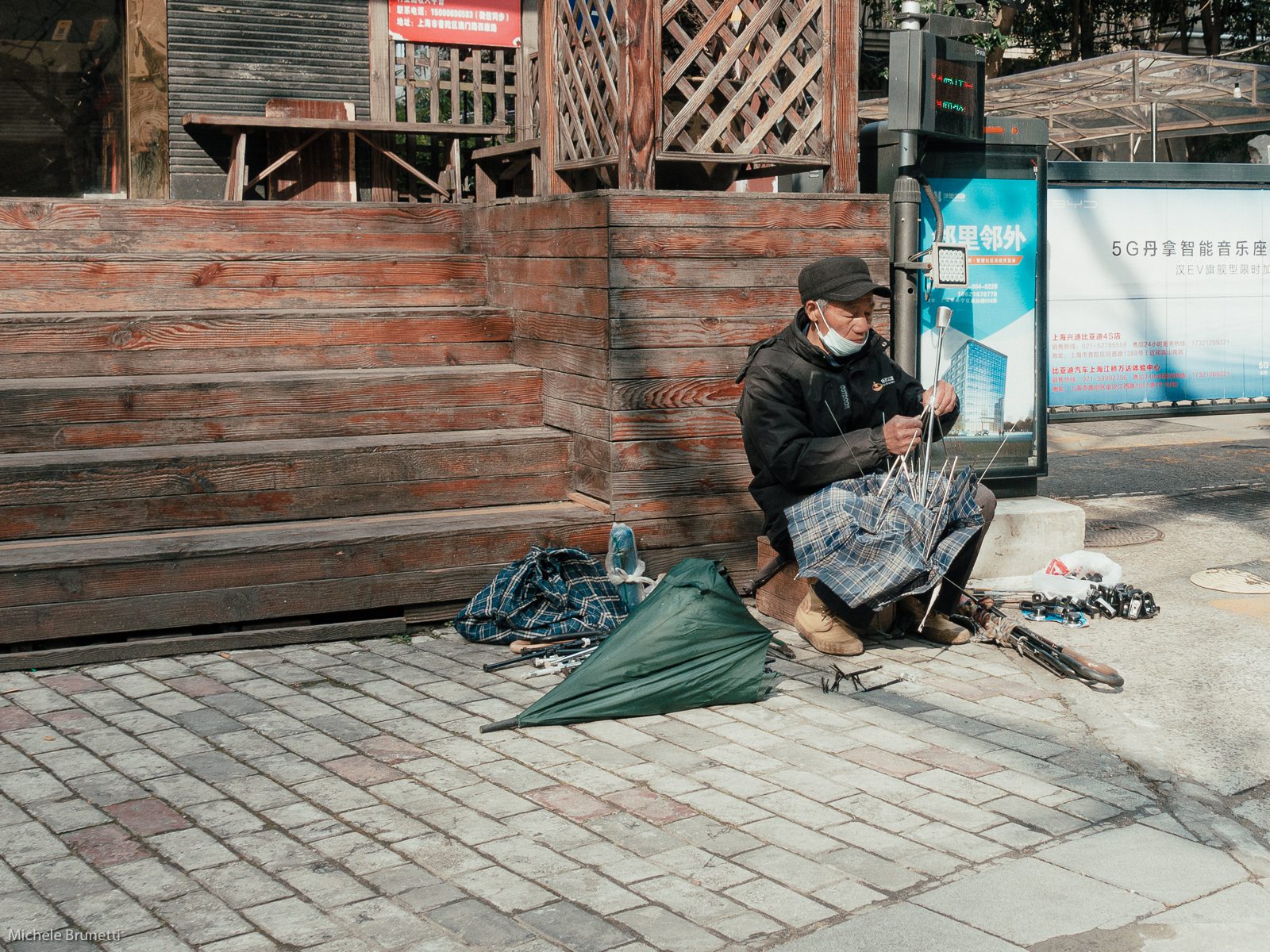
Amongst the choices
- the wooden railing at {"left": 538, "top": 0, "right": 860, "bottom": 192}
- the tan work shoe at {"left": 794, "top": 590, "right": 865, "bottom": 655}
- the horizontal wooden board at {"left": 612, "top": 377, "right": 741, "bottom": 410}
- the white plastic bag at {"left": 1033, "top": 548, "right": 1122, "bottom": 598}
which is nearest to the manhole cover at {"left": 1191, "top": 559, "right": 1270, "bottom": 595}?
the white plastic bag at {"left": 1033, "top": 548, "right": 1122, "bottom": 598}

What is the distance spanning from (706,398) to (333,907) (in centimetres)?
340

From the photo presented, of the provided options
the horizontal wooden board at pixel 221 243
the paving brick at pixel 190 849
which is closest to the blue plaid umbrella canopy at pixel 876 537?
the paving brick at pixel 190 849

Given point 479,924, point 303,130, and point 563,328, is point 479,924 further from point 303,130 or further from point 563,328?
point 303,130

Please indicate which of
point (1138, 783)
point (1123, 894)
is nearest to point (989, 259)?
point (1138, 783)

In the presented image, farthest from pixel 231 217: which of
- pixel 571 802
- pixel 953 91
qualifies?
pixel 571 802

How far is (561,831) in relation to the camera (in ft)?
12.5

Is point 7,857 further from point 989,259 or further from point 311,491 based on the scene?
point 989,259

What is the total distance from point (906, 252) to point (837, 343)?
3.55ft

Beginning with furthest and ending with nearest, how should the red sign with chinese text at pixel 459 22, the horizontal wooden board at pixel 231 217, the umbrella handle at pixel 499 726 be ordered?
the red sign with chinese text at pixel 459 22 < the horizontal wooden board at pixel 231 217 < the umbrella handle at pixel 499 726

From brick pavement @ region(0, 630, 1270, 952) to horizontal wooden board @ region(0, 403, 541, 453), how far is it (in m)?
1.20

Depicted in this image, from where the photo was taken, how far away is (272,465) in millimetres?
6000

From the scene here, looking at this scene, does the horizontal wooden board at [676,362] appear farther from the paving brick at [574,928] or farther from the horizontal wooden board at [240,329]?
the paving brick at [574,928]

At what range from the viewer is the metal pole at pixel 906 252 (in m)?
6.41

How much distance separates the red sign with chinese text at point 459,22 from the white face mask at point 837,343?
24.0 feet
